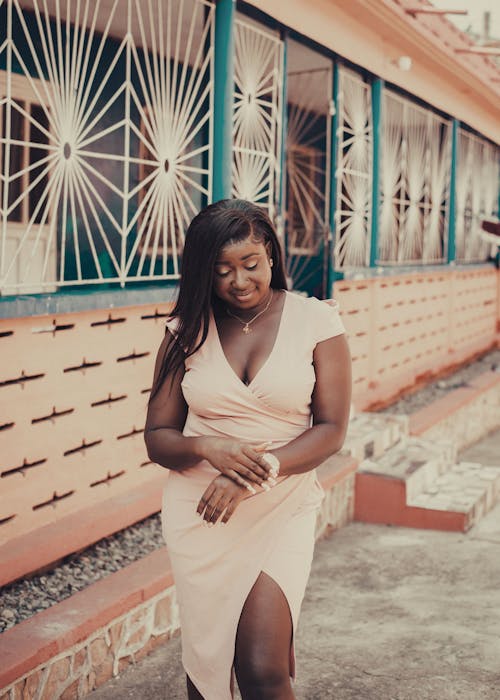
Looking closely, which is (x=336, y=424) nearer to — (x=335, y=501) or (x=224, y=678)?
Answer: (x=224, y=678)

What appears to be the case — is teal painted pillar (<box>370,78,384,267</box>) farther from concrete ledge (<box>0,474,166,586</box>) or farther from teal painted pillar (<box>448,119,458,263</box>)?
concrete ledge (<box>0,474,166,586</box>)

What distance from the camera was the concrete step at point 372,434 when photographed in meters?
6.45

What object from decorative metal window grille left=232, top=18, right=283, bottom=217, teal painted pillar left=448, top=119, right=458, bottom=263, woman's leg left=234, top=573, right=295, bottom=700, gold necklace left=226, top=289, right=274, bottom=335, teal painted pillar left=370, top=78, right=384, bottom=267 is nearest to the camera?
woman's leg left=234, top=573, right=295, bottom=700

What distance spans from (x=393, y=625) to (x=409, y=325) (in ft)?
18.4

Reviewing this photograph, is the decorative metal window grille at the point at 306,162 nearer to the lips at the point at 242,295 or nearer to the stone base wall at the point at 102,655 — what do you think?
the stone base wall at the point at 102,655

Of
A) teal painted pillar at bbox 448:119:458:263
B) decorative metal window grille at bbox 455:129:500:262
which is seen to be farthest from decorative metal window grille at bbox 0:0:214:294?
decorative metal window grille at bbox 455:129:500:262

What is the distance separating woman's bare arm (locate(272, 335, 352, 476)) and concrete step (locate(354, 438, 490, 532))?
3.59 metres

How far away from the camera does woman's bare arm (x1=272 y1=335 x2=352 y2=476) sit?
2.54 meters

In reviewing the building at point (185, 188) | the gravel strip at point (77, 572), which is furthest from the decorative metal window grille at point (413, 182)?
the gravel strip at point (77, 572)

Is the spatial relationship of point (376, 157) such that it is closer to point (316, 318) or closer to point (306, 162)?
point (306, 162)

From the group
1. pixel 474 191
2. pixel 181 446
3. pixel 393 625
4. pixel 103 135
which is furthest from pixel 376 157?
pixel 181 446

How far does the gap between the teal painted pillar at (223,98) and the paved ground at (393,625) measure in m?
2.38

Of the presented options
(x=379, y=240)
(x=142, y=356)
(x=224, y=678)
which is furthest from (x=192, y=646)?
(x=379, y=240)

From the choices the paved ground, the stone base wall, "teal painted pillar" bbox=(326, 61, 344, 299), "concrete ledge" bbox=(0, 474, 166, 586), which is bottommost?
the paved ground
